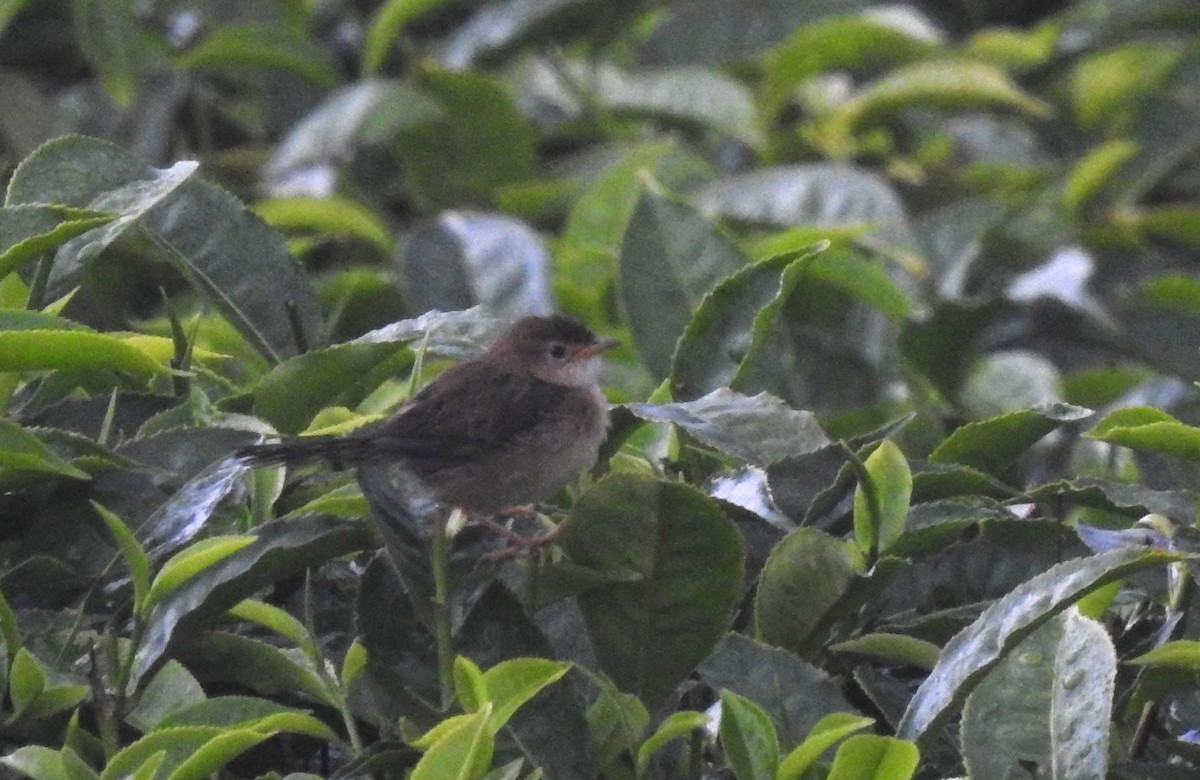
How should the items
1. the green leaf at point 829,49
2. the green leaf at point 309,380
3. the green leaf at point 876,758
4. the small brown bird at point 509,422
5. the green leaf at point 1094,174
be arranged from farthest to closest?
the green leaf at point 829,49 → the green leaf at point 1094,174 → the small brown bird at point 509,422 → the green leaf at point 309,380 → the green leaf at point 876,758

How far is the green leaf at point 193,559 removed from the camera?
2018 millimetres

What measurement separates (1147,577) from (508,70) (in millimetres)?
4264

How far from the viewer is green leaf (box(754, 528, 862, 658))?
2.08 meters

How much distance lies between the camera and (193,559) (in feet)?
6.62

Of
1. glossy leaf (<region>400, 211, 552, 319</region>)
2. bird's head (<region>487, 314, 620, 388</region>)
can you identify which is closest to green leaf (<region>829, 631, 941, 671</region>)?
bird's head (<region>487, 314, 620, 388</region>)

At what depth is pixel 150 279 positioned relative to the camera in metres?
4.48

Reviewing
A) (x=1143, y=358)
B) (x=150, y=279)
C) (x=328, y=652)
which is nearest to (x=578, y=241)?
(x=150, y=279)

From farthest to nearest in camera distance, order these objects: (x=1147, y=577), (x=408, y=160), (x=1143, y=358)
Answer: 1. (x=408, y=160)
2. (x=1143, y=358)
3. (x=1147, y=577)

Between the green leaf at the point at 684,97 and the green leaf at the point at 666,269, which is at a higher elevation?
the green leaf at the point at 666,269

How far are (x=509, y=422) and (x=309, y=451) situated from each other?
1.30 m

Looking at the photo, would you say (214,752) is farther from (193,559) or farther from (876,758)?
(876,758)

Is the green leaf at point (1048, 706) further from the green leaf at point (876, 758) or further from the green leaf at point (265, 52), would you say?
the green leaf at point (265, 52)

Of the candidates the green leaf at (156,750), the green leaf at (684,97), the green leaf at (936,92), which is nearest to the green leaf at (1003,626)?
the green leaf at (156,750)

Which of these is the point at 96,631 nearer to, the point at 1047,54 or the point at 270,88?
the point at 270,88
